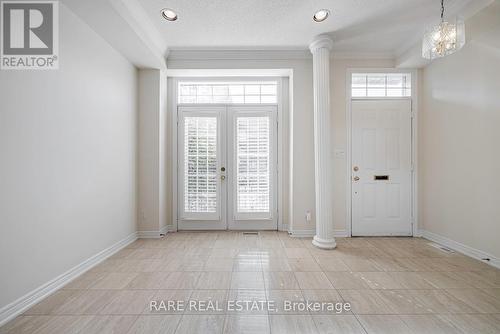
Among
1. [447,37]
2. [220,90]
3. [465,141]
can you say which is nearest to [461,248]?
[465,141]

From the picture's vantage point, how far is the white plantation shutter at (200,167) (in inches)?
160

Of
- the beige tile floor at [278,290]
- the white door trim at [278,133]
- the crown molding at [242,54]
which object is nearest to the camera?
the beige tile floor at [278,290]

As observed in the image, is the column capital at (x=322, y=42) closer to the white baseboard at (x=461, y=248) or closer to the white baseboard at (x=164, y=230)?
the white baseboard at (x=461, y=248)

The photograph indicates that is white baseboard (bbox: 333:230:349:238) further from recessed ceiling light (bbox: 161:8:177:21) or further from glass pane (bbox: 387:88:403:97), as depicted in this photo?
recessed ceiling light (bbox: 161:8:177:21)

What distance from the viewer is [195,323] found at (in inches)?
67.5

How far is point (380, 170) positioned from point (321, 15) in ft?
8.03

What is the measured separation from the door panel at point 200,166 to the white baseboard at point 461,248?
10.9 ft

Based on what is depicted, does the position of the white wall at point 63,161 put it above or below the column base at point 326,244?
above

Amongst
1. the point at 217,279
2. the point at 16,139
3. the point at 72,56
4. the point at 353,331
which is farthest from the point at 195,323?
the point at 72,56

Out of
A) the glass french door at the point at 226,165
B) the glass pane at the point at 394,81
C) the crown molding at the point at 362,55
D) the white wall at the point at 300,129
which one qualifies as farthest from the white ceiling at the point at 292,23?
the glass french door at the point at 226,165

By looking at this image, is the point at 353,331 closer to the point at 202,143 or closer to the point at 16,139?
the point at 16,139

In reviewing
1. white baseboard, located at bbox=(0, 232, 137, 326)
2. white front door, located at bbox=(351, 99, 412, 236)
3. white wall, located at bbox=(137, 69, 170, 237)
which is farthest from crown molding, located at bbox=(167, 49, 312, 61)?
white baseboard, located at bbox=(0, 232, 137, 326)

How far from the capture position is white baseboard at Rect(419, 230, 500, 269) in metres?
2.69

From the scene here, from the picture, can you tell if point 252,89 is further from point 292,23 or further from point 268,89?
point 292,23
